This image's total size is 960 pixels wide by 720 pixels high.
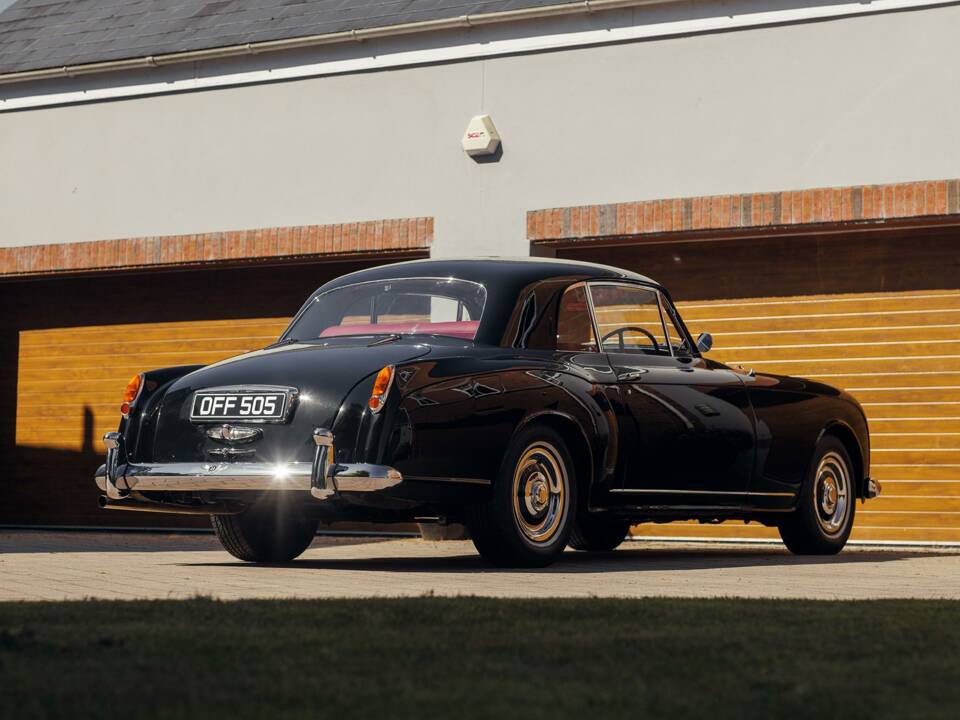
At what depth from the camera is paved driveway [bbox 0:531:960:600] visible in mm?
6684

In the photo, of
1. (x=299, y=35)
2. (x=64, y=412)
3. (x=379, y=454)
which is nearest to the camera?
(x=379, y=454)

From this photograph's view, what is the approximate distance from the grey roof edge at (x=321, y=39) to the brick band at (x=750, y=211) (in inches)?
59.6

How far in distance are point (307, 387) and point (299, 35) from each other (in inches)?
269

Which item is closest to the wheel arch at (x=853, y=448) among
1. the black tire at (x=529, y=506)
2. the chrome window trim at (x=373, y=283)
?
the black tire at (x=529, y=506)

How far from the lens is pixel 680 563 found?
9.17 meters

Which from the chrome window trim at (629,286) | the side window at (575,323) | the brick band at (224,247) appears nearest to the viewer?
the side window at (575,323)

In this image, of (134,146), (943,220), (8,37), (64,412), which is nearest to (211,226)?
(134,146)

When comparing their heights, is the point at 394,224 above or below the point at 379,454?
above

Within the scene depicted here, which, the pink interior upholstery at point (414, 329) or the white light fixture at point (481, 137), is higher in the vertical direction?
the white light fixture at point (481, 137)

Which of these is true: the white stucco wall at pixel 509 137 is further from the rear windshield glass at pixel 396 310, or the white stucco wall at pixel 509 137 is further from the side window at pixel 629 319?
the rear windshield glass at pixel 396 310

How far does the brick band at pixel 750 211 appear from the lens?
37.0 ft

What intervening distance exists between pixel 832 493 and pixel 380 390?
377cm

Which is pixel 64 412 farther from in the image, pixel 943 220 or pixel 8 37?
pixel 943 220

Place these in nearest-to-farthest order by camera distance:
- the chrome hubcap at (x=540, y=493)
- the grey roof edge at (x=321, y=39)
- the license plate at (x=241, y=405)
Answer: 1. the license plate at (x=241, y=405)
2. the chrome hubcap at (x=540, y=493)
3. the grey roof edge at (x=321, y=39)
